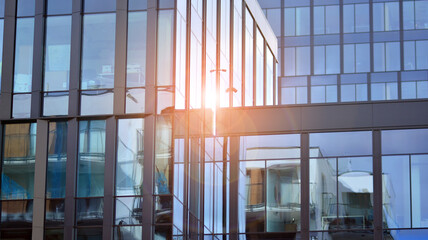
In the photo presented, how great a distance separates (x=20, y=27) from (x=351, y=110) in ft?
42.7

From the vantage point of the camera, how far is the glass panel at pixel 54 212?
31.1 metres

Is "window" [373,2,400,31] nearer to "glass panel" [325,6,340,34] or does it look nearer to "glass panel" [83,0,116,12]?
"glass panel" [325,6,340,34]

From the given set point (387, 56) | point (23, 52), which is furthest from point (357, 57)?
point (23, 52)

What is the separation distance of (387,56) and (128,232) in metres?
52.7

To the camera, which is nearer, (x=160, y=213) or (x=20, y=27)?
(x=160, y=213)

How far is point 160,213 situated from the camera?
3064 centimetres

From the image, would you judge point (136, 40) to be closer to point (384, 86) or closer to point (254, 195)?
point (254, 195)

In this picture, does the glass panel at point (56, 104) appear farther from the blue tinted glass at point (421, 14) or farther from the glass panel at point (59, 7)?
the blue tinted glass at point (421, 14)

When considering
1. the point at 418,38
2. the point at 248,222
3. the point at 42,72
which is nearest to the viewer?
the point at 42,72

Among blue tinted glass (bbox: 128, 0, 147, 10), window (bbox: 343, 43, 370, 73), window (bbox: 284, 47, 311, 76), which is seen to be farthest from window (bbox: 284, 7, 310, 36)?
blue tinted glass (bbox: 128, 0, 147, 10)

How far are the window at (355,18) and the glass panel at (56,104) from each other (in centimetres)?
5072

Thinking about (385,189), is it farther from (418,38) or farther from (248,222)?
(418,38)

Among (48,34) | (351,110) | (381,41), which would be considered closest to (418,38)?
(381,41)

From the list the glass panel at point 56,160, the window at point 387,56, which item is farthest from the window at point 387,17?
the glass panel at point 56,160
